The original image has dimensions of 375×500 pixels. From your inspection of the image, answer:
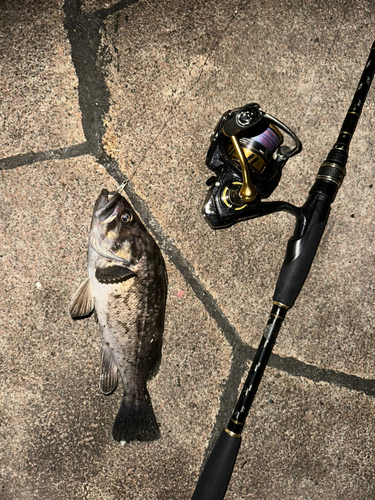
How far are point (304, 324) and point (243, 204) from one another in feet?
3.02

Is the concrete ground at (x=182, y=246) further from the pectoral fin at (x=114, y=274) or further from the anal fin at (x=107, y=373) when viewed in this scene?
the pectoral fin at (x=114, y=274)

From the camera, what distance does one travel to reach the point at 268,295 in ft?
7.64

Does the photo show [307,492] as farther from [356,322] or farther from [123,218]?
[123,218]

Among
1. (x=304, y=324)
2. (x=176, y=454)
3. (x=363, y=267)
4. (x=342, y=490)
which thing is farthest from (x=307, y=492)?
(x=363, y=267)

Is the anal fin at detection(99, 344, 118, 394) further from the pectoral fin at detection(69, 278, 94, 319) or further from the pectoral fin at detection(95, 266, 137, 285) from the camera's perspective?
the pectoral fin at detection(95, 266, 137, 285)

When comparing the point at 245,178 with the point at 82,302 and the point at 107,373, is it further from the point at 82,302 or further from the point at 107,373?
the point at 107,373

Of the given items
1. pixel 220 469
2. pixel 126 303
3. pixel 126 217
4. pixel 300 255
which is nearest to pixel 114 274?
pixel 126 303

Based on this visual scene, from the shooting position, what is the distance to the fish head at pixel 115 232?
1.96 metres

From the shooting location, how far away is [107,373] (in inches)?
85.6

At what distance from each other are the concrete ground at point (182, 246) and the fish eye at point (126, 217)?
A: 28 centimetres

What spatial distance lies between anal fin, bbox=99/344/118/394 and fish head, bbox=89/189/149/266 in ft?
1.98

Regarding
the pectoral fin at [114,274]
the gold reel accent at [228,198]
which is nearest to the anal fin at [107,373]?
the pectoral fin at [114,274]

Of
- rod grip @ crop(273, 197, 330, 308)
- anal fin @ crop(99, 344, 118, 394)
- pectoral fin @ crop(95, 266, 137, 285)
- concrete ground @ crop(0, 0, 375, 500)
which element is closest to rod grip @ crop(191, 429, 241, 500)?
concrete ground @ crop(0, 0, 375, 500)

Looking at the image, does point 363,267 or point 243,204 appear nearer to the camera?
point 243,204
